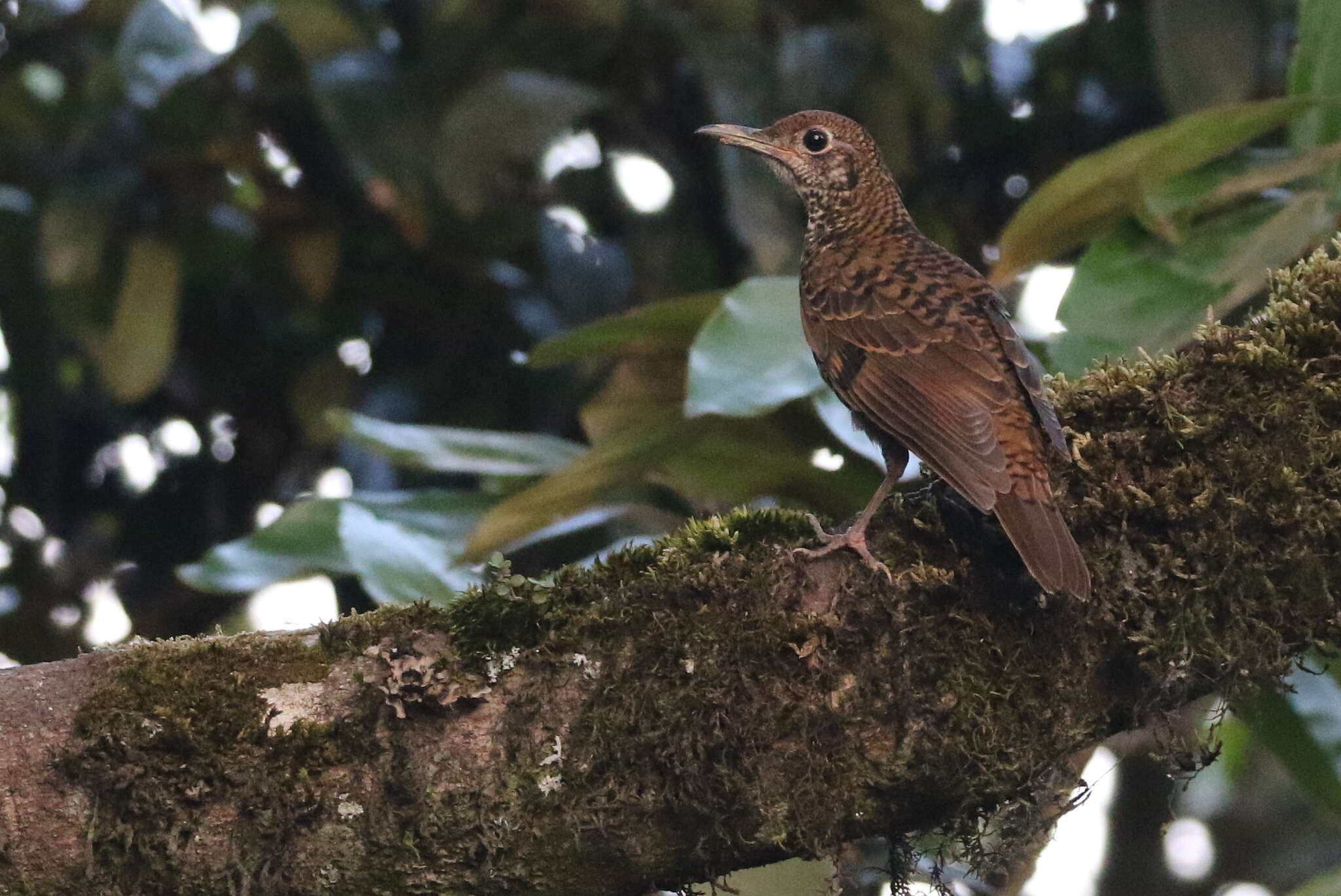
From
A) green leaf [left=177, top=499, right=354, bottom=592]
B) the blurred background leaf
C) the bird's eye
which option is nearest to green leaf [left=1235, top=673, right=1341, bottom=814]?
the blurred background leaf

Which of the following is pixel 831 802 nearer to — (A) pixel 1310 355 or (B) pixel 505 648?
(B) pixel 505 648

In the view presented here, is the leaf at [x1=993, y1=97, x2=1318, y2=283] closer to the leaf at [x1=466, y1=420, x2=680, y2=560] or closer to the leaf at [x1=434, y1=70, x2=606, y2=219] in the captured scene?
the leaf at [x1=466, y1=420, x2=680, y2=560]

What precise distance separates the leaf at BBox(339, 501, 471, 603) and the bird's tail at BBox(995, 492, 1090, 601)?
1.25 meters

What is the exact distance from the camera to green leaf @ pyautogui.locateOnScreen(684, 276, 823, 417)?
8.96 feet

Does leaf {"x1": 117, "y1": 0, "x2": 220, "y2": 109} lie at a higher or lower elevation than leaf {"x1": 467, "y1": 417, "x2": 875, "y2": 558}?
higher

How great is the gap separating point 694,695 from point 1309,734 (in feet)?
5.90

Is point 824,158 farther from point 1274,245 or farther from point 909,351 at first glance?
point 1274,245

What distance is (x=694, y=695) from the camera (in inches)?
78.5

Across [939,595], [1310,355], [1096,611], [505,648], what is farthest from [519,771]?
[1310,355]

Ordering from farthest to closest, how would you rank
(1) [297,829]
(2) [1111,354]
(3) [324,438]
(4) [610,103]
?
(3) [324,438] < (4) [610,103] < (2) [1111,354] < (1) [297,829]

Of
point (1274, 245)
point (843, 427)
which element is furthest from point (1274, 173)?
point (843, 427)

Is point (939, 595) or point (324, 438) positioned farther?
point (324, 438)

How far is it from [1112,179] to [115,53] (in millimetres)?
2937

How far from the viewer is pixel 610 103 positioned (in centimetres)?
407
